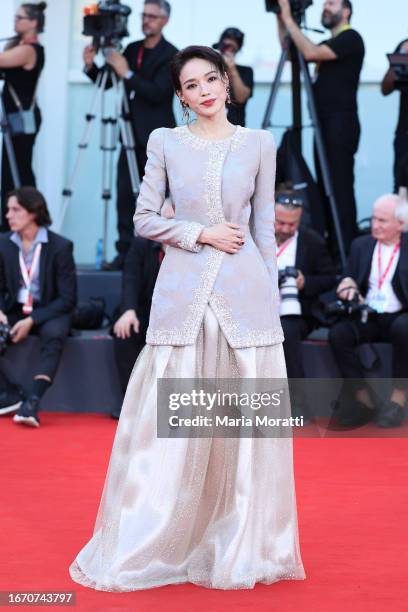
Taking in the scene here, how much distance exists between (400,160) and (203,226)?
12.9 feet

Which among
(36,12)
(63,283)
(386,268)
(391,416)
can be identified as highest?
(36,12)

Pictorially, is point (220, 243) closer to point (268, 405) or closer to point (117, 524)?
point (268, 405)

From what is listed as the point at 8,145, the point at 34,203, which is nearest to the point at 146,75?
the point at 8,145

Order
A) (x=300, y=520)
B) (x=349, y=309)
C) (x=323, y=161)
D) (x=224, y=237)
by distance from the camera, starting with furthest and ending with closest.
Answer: (x=323, y=161) < (x=349, y=309) < (x=300, y=520) < (x=224, y=237)

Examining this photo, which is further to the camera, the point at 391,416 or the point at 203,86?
the point at 391,416

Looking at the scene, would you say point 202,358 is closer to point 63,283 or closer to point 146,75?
point 63,283

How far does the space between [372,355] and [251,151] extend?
3.06 metres

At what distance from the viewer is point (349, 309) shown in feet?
19.1

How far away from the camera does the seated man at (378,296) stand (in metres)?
5.79

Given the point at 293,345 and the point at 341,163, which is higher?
the point at 341,163

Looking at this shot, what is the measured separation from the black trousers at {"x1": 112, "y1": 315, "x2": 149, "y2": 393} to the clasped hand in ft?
9.87

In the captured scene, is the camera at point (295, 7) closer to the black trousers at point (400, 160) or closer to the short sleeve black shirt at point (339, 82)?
the short sleeve black shirt at point (339, 82)

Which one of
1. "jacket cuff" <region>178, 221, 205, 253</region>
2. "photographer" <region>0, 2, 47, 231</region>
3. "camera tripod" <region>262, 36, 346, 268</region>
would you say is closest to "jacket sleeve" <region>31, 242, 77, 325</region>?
"photographer" <region>0, 2, 47, 231</region>

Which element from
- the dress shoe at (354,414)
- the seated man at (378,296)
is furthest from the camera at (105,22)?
the dress shoe at (354,414)
